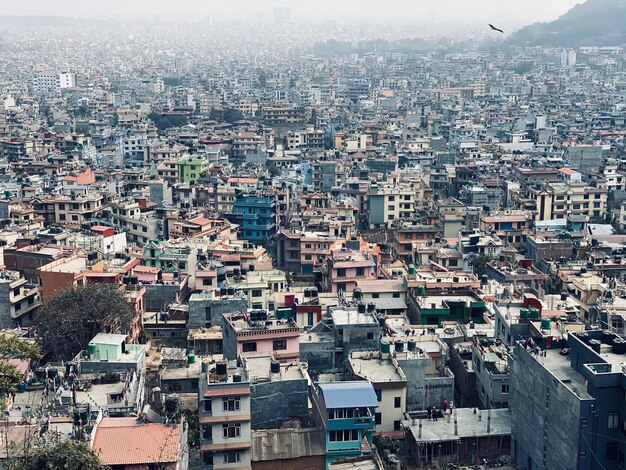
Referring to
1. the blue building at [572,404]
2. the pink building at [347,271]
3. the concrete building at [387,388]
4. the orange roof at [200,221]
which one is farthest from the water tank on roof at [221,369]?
the orange roof at [200,221]

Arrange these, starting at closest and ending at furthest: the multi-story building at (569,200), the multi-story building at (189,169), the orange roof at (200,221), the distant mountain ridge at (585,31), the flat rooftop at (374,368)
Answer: the flat rooftop at (374,368) < the orange roof at (200,221) < the multi-story building at (569,200) < the multi-story building at (189,169) < the distant mountain ridge at (585,31)

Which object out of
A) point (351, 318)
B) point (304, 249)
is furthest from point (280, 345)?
point (304, 249)

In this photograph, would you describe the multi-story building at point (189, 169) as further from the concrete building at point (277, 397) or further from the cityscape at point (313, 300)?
the concrete building at point (277, 397)

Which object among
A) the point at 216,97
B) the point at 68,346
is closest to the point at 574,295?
the point at 68,346

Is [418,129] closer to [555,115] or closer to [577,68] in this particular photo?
[555,115]

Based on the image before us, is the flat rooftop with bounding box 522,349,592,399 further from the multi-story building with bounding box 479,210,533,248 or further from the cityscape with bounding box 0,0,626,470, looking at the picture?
the multi-story building with bounding box 479,210,533,248

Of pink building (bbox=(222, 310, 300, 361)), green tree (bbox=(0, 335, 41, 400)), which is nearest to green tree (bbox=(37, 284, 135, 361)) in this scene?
green tree (bbox=(0, 335, 41, 400))

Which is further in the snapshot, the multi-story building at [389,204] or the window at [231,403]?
the multi-story building at [389,204]

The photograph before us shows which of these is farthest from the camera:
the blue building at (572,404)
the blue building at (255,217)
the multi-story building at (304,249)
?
the blue building at (255,217)
